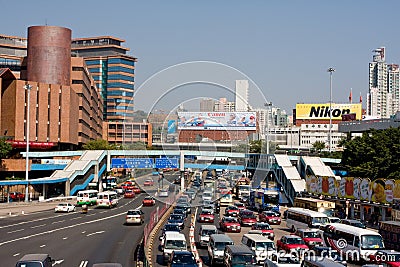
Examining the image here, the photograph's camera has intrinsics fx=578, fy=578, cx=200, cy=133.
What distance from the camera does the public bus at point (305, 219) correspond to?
44.3 metres

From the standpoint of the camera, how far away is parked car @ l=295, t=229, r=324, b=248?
115ft

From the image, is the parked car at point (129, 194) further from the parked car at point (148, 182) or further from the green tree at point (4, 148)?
the green tree at point (4, 148)

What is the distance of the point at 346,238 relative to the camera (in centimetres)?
3350

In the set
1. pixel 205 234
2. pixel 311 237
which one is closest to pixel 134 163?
pixel 205 234

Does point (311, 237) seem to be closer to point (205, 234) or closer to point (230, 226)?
point (205, 234)

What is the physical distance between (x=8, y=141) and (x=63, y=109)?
663 inches

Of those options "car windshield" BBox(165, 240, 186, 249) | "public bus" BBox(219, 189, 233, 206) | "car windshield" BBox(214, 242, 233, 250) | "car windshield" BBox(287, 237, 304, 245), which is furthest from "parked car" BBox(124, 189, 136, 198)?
"car windshield" BBox(214, 242, 233, 250)

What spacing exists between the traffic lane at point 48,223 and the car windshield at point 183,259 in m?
17.7

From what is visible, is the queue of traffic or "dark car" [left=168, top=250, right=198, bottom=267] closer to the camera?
"dark car" [left=168, top=250, right=198, bottom=267]

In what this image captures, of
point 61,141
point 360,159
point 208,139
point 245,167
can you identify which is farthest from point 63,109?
point 360,159

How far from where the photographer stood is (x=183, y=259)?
25.6m

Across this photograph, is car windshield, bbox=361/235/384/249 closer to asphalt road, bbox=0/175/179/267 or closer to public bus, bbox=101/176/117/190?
asphalt road, bbox=0/175/179/267

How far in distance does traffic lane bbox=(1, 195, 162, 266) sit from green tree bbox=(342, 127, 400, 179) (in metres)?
39.8

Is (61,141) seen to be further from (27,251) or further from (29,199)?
(27,251)
